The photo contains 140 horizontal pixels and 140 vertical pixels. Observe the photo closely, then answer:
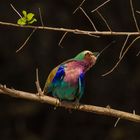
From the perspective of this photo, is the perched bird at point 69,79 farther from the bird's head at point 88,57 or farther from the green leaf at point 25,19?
the green leaf at point 25,19

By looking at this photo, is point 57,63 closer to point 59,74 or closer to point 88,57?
point 59,74

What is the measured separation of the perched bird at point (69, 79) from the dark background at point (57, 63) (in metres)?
1.60

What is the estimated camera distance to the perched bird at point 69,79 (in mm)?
2223

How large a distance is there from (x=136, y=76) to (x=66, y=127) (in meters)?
0.52

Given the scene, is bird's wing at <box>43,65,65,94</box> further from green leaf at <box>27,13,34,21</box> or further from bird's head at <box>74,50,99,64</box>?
green leaf at <box>27,13,34,21</box>

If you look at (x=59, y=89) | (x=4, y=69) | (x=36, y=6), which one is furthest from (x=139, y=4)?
(x=59, y=89)

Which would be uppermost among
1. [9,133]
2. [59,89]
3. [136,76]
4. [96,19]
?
[59,89]

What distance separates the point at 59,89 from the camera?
2.32 meters

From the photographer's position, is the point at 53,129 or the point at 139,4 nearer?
the point at 139,4

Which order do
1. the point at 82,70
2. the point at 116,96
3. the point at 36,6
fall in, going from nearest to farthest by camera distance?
the point at 82,70, the point at 36,6, the point at 116,96

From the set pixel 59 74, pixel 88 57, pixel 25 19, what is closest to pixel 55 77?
pixel 59 74

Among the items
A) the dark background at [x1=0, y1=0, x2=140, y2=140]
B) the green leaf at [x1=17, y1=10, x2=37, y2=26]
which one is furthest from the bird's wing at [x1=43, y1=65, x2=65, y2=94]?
the dark background at [x1=0, y1=0, x2=140, y2=140]

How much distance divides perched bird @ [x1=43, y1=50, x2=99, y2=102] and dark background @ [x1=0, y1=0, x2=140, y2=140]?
1605 millimetres

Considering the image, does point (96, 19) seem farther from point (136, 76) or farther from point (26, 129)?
point (26, 129)
